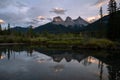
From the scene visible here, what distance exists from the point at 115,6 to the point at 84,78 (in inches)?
2154

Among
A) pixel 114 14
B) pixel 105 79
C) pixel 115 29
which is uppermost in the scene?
pixel 114 14

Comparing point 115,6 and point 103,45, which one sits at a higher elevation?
point 115,6

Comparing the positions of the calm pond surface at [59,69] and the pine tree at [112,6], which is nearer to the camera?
the calm pond surface at [59,69]

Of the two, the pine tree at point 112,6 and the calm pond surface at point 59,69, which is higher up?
the pine tree at point 112,6

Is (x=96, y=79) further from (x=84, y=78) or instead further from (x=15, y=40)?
(x=15, y=40)

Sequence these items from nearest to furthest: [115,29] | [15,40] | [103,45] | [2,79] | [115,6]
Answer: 1. [2,79]
2. [103,45]
3. [115,29]
4. [115,6]
5. [15,40]

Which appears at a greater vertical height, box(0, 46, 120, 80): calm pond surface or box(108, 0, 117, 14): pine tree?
box(108, 0, 117, 14): pine tree

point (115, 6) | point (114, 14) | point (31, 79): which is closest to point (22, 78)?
point (31, 79)

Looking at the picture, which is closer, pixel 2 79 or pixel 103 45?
pixel 2 79

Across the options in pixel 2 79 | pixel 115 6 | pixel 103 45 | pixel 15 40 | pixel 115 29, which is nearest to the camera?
pixel 2 79

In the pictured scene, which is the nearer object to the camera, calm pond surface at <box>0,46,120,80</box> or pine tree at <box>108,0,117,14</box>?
calm pond surface at <box>0,46,120,80</box>

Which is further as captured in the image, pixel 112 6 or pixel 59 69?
pixel 112 6

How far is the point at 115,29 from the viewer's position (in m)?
54.8

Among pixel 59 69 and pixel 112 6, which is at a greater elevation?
pixel 112 6
